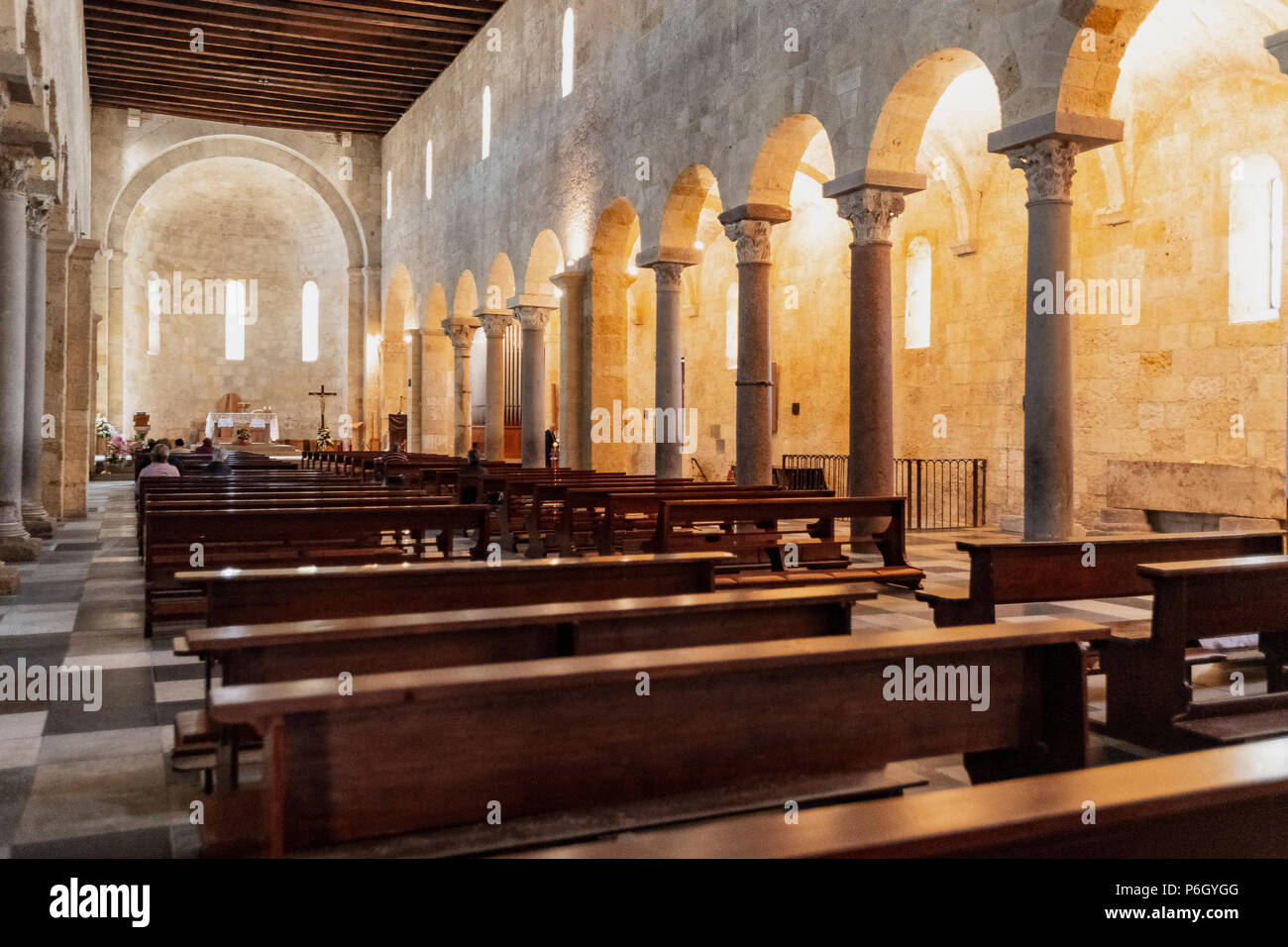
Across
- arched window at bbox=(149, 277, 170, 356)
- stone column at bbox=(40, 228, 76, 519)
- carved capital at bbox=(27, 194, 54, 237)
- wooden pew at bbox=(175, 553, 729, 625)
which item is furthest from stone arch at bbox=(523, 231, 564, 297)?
arched window at bbox=(149, 277, 170, 356)

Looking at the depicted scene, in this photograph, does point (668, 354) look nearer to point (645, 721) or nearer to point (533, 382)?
point (533, 382)

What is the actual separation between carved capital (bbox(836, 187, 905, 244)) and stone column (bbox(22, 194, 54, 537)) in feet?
26.9

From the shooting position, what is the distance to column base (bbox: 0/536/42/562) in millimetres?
8977

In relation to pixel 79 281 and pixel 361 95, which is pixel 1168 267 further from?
pixel 361 95

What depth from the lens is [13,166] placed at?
8484mm

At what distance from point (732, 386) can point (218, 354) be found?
17.1 meters

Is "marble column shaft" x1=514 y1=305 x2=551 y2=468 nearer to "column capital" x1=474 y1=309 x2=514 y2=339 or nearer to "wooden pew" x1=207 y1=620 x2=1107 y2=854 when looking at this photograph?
"column capital" x1=474 y1=309 x2=514 y2=339

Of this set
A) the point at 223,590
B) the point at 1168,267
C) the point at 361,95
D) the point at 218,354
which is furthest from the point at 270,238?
the point at 223,590

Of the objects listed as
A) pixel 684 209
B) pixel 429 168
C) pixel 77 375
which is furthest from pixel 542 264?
pixel 77 375

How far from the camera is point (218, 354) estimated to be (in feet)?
96.2

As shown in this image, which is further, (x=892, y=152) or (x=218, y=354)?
(x=218, y=354)

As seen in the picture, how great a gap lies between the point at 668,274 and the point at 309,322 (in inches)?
763

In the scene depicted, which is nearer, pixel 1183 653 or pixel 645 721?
pixel 645 721

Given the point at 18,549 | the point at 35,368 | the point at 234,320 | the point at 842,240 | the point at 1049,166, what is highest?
the point at 234,320
